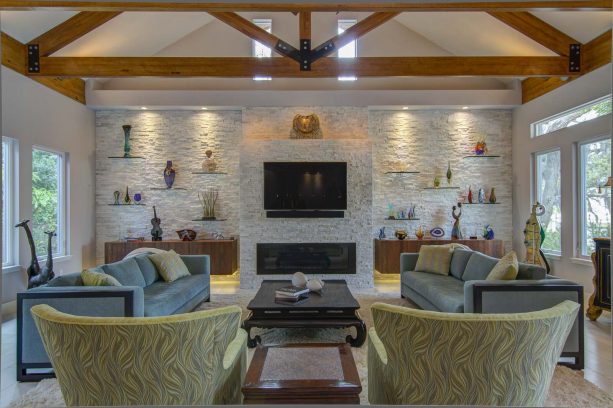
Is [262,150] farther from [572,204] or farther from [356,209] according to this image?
[572,204]

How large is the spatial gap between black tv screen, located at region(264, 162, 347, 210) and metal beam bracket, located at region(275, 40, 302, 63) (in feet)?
5.75

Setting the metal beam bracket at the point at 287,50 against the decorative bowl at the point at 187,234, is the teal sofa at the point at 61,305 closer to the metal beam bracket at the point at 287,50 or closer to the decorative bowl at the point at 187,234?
the decorative bowl at the point at 187,234

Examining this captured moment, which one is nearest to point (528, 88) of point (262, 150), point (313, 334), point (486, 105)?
point (486, 105)

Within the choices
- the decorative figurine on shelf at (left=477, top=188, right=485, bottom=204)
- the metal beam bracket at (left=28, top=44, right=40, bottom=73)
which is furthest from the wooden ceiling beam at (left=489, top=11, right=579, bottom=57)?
the metal beam bracket at (left=28, top=44, right=40, bottom=73)

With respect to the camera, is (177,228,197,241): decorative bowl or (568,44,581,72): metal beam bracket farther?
(177,228,197,241): decorative bowl

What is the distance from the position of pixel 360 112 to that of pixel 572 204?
3385mm

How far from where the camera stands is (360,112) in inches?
255

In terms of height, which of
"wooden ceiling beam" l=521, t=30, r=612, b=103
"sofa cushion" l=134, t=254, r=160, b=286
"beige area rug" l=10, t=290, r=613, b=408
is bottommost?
"beige area rug" l=10, t=290, r=613, b=408

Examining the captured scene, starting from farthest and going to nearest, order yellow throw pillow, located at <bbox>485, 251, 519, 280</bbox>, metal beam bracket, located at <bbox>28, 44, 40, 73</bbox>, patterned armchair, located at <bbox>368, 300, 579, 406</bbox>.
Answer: metal beam bracket, located at <bbox>28, 44, 40, 73</bbox> < yellow throw pillow, located at <bbox>485, 251, 519, 280</bbox> < patterned armchair, located at <bbox>368, 300, 579, 406</bbox>

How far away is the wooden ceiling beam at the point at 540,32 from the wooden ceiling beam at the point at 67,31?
5.24 metres

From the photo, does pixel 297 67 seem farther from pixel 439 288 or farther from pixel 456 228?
pixel 456 228

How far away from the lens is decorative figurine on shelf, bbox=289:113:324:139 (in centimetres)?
635

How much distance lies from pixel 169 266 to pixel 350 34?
3761 millimetres

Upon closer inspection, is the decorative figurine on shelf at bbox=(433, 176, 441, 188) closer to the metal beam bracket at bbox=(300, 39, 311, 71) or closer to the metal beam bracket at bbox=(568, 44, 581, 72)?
the metal beam bracket at bbox=(568, 44, 581, 72)
